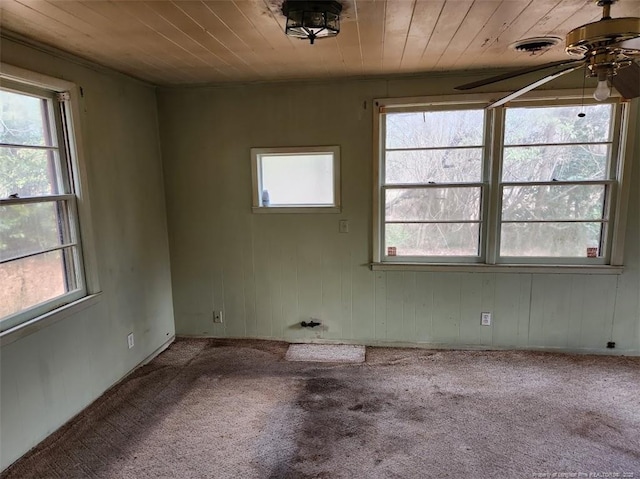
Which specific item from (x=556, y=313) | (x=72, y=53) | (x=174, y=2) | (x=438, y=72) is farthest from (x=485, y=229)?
(x=72, y=53)

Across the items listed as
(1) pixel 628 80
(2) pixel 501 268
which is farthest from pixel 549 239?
(1) pixel 628 80

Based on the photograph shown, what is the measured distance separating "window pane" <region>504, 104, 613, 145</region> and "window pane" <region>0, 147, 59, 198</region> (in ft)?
10.5

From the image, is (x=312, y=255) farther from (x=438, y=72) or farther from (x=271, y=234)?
(x=438, y=72)

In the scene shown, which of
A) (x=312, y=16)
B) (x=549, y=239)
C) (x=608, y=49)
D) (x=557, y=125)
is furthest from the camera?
(x=549, y=239)

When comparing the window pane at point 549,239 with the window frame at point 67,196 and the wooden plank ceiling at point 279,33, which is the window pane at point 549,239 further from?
the window frame at point 67,196

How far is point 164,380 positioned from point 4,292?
128cm

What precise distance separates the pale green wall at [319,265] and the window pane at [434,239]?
19cm

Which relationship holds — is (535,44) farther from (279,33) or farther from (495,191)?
(279,33)

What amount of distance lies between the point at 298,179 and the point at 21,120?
1.93 meters

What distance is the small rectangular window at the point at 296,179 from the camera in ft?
11.2

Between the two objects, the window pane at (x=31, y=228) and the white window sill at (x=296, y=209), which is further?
the white window sill at (x=296, y=209)

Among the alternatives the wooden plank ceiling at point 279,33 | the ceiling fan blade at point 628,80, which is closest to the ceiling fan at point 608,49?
the ceiling fan blade at point 628,80

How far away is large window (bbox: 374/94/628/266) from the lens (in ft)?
10.2

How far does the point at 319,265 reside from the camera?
11.7 feet
